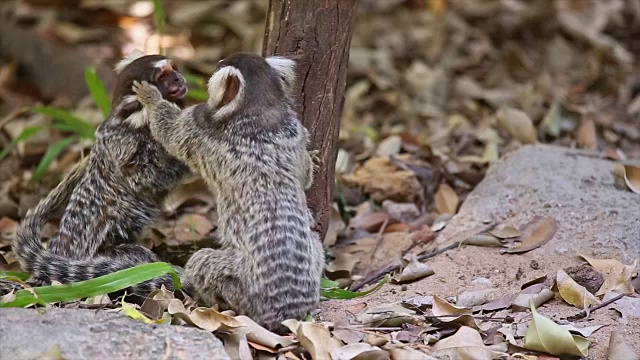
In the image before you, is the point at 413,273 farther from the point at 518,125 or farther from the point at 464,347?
the point at 518,125

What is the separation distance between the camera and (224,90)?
577 cm

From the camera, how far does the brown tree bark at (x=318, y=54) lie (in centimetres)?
624

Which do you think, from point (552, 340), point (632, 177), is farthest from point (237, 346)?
point (632, 177)

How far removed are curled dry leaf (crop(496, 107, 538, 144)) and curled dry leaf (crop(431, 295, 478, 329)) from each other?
12.1 ft

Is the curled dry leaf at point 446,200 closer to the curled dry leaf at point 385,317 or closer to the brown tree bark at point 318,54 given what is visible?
the brown tree bark at point 318,54

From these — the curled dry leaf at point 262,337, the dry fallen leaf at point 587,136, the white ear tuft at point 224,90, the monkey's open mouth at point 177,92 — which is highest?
the white ear tuft at point 224,90

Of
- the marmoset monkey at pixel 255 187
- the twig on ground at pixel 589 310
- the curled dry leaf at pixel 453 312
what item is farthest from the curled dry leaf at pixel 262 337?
the twig on ground at pixel 589 310

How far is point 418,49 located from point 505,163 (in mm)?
5267

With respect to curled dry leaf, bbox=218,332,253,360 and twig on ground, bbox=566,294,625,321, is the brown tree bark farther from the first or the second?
twig on ground, bbox=566,294,625,321

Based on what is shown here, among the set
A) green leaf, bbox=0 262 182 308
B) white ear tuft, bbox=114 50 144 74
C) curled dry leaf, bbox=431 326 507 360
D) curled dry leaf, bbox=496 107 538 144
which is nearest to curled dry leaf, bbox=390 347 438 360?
curled dry leaf, bbox=431 326 507 360

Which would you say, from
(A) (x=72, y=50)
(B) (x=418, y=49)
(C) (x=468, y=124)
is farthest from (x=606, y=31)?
(A) (x=72, y=50)

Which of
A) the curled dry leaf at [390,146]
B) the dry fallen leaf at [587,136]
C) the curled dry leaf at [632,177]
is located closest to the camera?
the curled dry leaf at [632,177]

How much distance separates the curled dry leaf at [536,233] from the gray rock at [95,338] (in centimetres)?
256

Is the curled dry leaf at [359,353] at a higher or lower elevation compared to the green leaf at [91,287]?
lower
